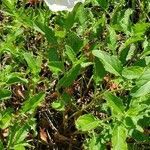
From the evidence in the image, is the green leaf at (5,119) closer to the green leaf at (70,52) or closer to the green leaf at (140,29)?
the green leaf at (70,52)

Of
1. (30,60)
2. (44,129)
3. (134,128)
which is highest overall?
(30,60)

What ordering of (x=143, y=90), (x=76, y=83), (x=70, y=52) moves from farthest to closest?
1. (x=76, y=83)
2. (x=70, y=52)
3. (x=143, y=90)

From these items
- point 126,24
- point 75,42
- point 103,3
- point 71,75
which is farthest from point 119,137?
point 103,3

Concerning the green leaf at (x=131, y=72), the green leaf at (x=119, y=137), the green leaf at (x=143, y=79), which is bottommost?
the green leaf at (x=119, y=137)

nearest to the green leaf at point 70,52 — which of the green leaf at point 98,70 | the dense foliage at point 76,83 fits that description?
the dense foliage at point 76,83

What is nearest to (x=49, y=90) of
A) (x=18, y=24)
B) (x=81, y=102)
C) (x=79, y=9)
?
(x=81, y=102)

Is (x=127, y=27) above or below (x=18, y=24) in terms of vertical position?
below

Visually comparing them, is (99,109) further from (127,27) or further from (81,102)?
(127,27)

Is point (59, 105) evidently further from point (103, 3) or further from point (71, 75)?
point (103, 3)
